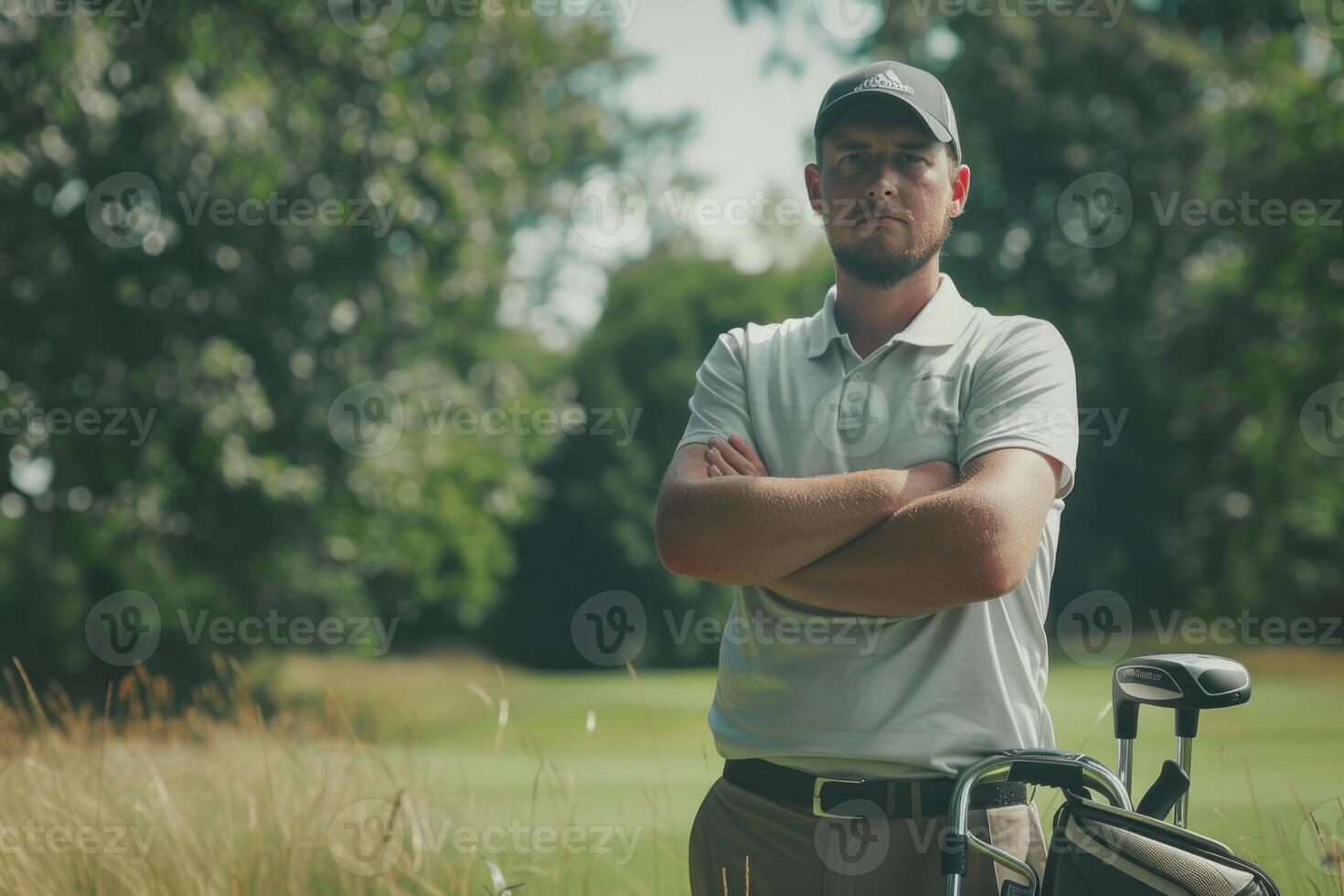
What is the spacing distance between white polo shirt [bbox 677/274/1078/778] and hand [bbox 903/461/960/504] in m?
0.03

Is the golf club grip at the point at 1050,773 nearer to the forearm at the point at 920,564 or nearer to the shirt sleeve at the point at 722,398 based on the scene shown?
the forearm at the point at 920,564

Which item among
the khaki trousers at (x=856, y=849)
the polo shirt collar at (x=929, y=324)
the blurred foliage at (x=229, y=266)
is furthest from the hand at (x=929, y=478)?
the blurred foliage at (x=229, y=266)

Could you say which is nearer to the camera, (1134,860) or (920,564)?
(1134,860)

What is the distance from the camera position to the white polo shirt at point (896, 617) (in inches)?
92.4

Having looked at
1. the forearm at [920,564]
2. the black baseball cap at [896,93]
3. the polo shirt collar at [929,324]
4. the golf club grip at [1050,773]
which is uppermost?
the black baseball cap at [896,93]

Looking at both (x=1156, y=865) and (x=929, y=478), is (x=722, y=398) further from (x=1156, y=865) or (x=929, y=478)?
(x=1156, y=865)

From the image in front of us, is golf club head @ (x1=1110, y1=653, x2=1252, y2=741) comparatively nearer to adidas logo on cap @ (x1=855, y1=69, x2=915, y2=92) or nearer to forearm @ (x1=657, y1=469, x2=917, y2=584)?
forearm @ (x1=657, y1=469, x2=917, y2=584)

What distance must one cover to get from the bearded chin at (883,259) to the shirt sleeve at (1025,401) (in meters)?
0.23

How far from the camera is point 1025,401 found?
8.12ft

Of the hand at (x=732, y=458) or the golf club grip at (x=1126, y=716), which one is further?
the hand at (x=732, y=458)

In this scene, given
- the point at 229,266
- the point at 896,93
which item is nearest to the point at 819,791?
the point at 896,93

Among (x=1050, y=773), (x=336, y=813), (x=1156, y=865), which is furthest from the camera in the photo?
(x=336, y=813)

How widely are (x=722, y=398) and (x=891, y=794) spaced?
871 millimetres

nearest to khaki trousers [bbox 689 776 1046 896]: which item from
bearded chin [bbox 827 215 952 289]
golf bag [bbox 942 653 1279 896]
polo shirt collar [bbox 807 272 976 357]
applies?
golf bag [bbox 942 653 1279 896]
